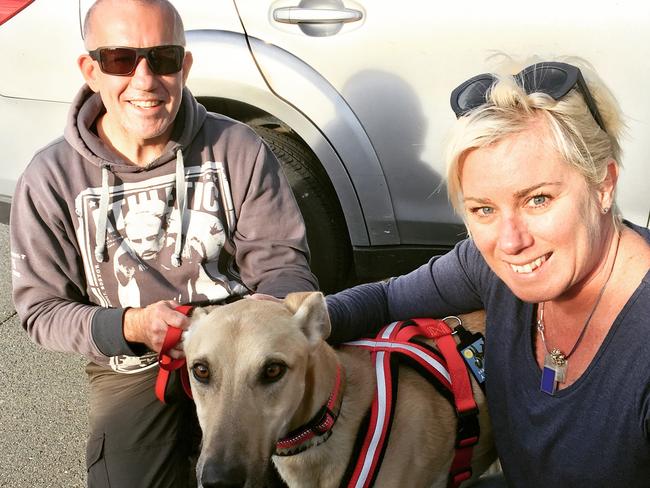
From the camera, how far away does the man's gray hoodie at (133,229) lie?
2.62 m

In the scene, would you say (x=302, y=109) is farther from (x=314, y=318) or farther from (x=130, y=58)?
(x=314, y=318)

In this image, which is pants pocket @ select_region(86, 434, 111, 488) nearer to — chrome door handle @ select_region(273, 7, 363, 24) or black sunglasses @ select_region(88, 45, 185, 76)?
black sunglasses @ select_region(88, 45, 185, 76)

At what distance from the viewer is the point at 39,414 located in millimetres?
3539

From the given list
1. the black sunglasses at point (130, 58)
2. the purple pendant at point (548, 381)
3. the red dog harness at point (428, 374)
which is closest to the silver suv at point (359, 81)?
the black sunglasses at point (130, 58)

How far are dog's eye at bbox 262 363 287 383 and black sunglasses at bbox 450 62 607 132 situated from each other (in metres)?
0.90

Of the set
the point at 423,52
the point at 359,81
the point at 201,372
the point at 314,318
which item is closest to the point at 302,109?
the point at 359,81

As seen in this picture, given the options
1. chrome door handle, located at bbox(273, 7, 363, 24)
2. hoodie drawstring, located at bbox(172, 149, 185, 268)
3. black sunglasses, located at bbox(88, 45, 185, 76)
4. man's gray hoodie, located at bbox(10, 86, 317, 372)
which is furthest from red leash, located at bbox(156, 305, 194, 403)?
chrome door handle, located at bbox(273, 7, 363, 24)

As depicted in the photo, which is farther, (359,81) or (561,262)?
(359,81)

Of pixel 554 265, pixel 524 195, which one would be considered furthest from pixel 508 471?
pixel 524 195

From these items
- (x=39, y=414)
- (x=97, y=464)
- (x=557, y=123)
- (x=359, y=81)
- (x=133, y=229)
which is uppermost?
(x=557, y=123)

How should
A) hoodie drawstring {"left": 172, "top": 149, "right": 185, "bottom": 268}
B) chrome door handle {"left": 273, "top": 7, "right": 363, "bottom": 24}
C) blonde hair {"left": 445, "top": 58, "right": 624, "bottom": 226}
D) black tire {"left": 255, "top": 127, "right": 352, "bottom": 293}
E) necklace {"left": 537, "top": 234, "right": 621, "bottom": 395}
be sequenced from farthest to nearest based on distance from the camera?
black tire {"left": 255, "top": 127, "right": 352, "bottom": 293} < chrome door handle {"left": 273, "top": 7, "right": 363, "bottom": 24} < hoodie drawstring {"left": 172, "top": 149, "right": 185, "bottom": 268} < necklace {"left": 537, "top": 234, "right": 621, "bottom": 395} < blonde hair {"left": 445, "top": 58, "right": 624, "bottom": 226}

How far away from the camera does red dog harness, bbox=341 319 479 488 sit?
2.34m

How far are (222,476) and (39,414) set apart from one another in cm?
192

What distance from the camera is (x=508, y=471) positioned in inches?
90.2
